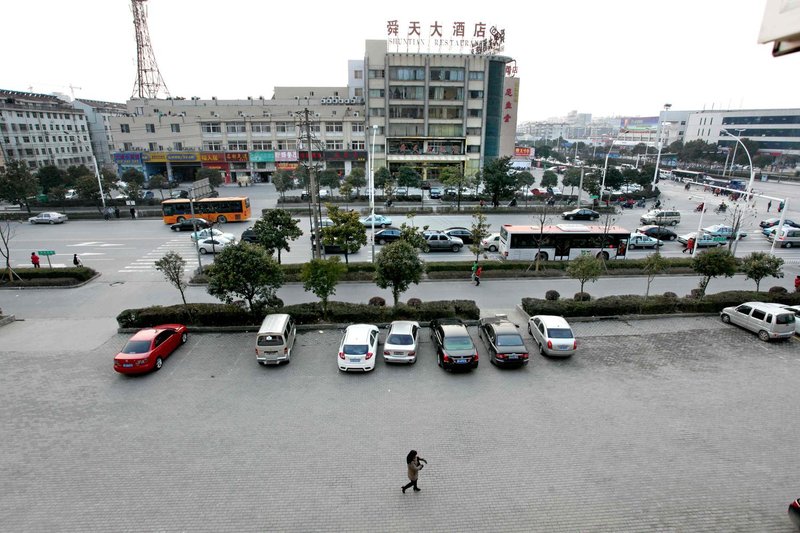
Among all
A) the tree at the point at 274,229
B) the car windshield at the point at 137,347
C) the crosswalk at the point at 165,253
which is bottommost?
the crosswalk at the point at 165,253

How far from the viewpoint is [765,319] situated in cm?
1666

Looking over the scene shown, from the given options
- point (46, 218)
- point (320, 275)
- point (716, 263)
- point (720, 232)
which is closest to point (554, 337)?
point (320, 275)

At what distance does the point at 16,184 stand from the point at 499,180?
45.1 m

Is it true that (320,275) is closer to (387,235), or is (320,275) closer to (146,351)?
(146,351)

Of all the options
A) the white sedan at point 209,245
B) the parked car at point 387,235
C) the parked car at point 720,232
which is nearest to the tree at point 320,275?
the parked car at point 387,235

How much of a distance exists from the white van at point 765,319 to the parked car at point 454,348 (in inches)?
456

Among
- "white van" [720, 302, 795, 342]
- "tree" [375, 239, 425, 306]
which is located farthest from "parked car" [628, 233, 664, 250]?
"tree" [375, 239, 425, 306]

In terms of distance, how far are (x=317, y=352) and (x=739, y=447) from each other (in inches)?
505

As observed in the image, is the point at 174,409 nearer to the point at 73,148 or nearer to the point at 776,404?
the point at 776,404

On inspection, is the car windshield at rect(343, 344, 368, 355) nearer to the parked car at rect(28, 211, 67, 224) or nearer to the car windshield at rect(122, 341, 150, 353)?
the car windshield at rect(122, 341, 150, 353)

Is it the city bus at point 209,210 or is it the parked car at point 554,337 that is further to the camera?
the city bus at point 209,210

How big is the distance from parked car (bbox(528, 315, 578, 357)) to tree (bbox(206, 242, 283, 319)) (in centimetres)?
1051

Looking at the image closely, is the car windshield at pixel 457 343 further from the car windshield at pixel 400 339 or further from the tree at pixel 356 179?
the tree at pixel 356 179

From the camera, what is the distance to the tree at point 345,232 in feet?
82.2
